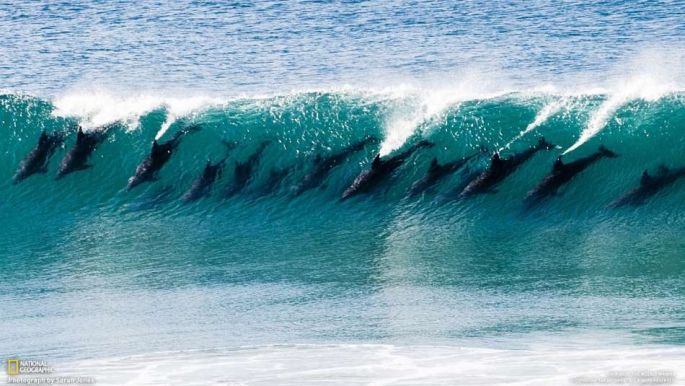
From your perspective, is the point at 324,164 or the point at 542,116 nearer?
the point at 324,164

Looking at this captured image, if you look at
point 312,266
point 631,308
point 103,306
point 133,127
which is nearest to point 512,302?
point 631,308

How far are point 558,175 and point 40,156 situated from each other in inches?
369

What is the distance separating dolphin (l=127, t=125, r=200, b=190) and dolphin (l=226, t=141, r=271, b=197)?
1.29 metres

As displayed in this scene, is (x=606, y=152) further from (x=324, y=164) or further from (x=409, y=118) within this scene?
(x=324, y=164)

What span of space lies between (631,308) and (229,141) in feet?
33.2

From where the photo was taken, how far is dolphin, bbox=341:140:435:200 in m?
30.6

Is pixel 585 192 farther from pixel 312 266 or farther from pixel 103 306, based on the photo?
pixel 103 306

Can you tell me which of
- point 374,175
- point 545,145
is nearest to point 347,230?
point 374,175

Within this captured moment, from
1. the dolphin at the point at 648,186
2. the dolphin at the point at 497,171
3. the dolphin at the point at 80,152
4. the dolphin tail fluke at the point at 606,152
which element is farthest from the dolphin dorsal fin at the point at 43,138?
the dolphin at the point at 648,186

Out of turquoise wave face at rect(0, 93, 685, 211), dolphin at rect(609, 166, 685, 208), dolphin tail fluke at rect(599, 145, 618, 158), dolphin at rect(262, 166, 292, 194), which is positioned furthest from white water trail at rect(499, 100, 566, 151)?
dolphin at rect(262, 166, 292, 194)

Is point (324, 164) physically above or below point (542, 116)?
below

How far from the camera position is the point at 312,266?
2773cm

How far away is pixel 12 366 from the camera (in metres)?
23.3

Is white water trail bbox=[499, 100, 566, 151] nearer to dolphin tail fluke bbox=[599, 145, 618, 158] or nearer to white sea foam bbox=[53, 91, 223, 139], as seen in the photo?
dolphin tail fluke bbox=[599, 145, 618, 158]
